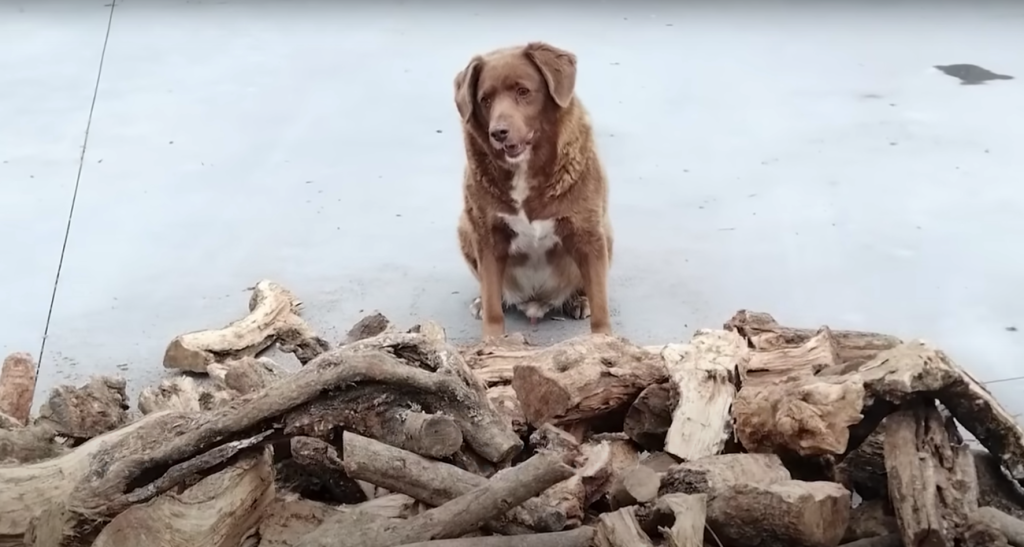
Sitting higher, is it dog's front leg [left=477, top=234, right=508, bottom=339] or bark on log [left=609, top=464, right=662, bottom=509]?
bark on log [left=609, top=464, right=662, bottom=509]

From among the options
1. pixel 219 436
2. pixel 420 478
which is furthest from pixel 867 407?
pixel 219 436

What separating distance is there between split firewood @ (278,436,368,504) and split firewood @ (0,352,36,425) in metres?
0.77

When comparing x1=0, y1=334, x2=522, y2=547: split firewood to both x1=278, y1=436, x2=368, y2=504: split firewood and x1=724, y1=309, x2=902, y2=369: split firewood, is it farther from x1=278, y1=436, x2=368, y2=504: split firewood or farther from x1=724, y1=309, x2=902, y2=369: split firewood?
x1=724, y1=309, x2=902, y2=369: split firewood

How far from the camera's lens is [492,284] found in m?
3.06

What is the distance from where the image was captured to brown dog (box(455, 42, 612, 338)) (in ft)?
9.16

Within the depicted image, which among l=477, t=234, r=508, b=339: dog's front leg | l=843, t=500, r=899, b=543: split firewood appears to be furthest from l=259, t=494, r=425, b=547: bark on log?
l=477, t=234, r=508, b=339: dog's front leg

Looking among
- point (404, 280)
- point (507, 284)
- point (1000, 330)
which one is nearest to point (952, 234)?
point (1000, 330)

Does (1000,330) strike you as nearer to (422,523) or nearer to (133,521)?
(422,523)

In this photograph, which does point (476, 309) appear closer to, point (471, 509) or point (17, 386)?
point (17, 386)

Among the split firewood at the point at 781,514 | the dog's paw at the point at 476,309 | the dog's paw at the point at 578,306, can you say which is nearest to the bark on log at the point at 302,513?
the split firewood at the point at 781,514

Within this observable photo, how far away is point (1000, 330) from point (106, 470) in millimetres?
2316

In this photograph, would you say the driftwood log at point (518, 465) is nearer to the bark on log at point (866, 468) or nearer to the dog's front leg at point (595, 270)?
the bark on log at point (866, 468)

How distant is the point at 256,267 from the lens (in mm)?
3400

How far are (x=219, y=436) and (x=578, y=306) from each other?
5.73 feet
